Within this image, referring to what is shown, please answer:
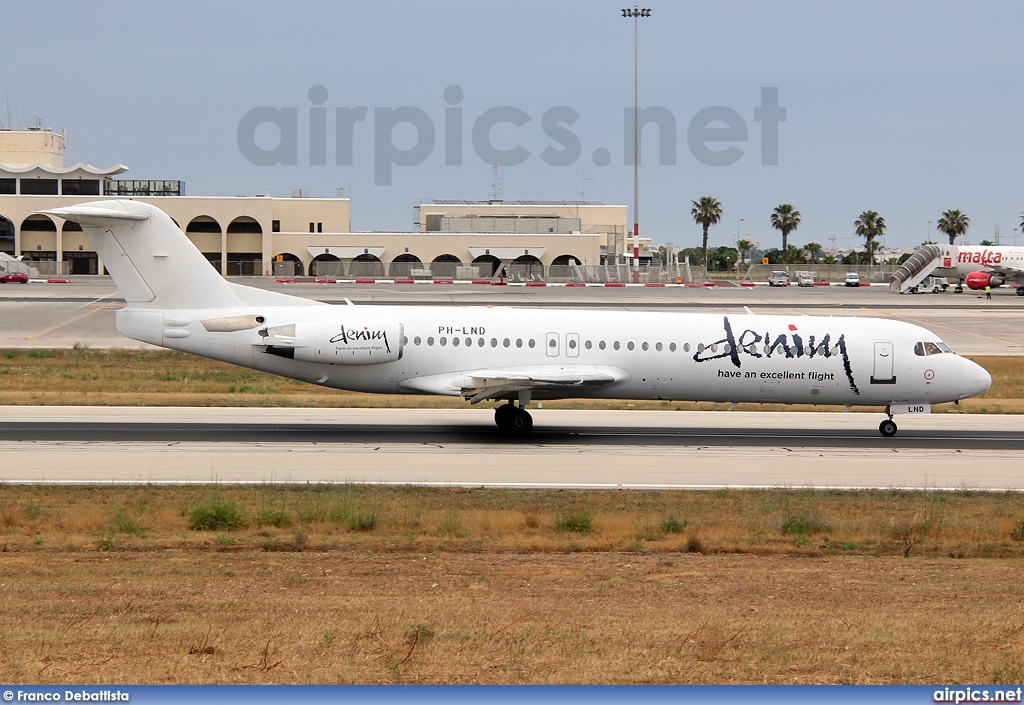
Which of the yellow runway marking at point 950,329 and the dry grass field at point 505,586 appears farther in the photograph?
the yellow runway marking at point 950,329

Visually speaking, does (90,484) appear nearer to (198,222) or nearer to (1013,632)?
(1013,632)

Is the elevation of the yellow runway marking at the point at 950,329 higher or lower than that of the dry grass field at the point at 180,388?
higher

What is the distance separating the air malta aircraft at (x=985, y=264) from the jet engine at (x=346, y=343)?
74665 millimetres

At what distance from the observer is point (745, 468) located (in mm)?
23109

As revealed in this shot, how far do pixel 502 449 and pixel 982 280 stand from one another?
246 feet

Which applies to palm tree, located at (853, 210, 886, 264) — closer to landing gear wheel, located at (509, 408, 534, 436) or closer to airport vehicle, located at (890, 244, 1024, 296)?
airport vehicle, located at (890, 244, 1024, 296)

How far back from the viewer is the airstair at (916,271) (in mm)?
88312

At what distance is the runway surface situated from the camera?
70.8ft

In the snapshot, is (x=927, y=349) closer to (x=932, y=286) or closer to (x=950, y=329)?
(x=950, y=329)

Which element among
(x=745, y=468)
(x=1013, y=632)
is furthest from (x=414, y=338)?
(x=1013, y=632)

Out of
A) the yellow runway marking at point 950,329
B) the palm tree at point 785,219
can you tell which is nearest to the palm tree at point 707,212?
the palm tree at point 785,219

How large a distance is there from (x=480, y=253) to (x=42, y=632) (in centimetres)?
9776

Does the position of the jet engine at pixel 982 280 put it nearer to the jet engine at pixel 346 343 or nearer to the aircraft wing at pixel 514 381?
the aircraft wing at pixel 514 381

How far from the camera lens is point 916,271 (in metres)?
88.2
